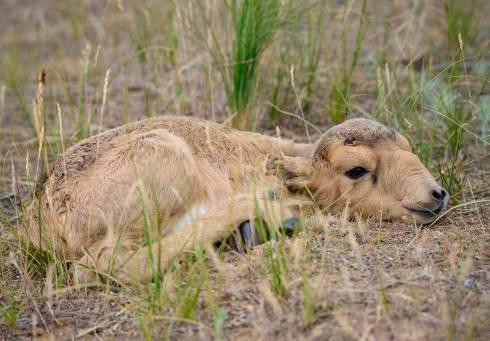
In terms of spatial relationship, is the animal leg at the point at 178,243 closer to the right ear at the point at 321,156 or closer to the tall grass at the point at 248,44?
the right ear at the point at 321,156

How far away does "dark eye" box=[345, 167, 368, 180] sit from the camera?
4.84 meters

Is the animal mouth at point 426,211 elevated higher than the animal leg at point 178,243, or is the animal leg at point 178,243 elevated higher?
the animal leg at point 178,243

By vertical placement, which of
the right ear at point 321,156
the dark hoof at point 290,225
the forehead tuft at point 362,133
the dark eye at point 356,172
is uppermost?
the forehead tuft at point 362,133

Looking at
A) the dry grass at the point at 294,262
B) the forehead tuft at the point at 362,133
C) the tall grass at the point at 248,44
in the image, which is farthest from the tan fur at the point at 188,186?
the tall grass at the point at 248,44

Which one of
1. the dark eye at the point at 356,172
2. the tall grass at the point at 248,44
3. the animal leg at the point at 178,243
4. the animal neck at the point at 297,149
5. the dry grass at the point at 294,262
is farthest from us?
the tall grass at the point at 248,44

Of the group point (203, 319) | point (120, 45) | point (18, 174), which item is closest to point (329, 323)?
point (203, 319)

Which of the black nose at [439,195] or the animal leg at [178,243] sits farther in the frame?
the black nose at [439,195]

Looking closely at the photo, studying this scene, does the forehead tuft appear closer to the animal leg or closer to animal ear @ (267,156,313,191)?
animal ear @ (267,156,313,191)

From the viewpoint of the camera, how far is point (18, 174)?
6395 millimetres

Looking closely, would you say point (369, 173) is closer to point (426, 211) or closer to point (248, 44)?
point (426, 211)

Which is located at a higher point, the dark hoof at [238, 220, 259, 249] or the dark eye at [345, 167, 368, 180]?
the dark eye at [345, 167, 368, 180]

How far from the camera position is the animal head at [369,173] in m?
4.71

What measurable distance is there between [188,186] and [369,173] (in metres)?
1.16

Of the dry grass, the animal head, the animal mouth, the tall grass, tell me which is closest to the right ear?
the animal head
